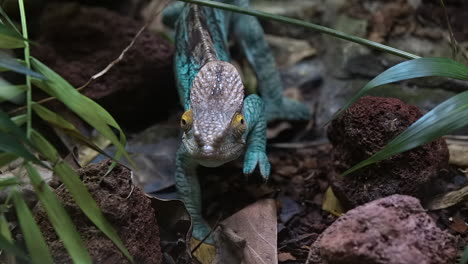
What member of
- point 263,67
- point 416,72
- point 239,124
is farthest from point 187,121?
point 263,67

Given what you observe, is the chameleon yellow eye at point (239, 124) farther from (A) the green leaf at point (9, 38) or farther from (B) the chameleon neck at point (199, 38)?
(A) the green leaf at point (9, 38)

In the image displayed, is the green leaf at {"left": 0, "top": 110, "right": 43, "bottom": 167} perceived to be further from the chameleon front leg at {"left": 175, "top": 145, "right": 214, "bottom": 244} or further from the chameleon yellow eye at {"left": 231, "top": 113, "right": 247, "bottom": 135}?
the chameleon front leg at {"left": 175, "top": 145, "right": 214, "bottom": 244}

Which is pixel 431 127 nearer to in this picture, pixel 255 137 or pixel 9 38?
pixel 255 137

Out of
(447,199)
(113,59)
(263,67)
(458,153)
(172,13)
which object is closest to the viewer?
(447,199)

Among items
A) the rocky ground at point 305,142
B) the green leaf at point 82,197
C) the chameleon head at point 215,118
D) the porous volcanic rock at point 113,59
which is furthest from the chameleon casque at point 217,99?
the green leaf at point 82,197

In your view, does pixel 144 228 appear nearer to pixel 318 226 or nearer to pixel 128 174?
pixel 128 174

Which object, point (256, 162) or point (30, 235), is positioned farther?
point (256, 162)
